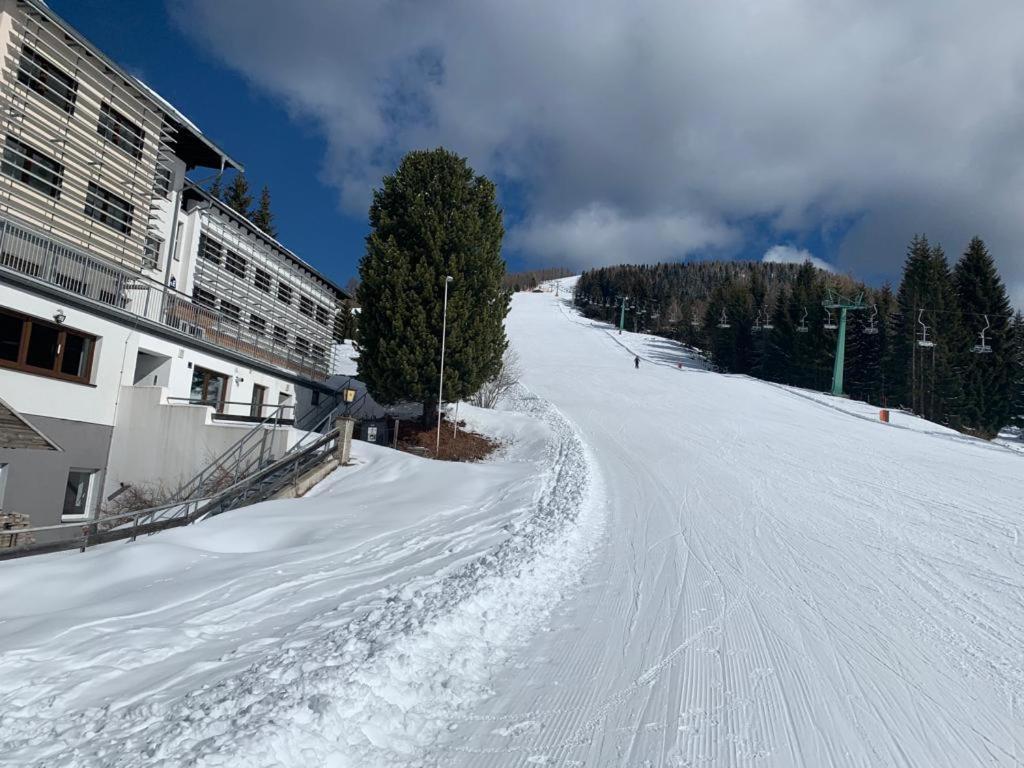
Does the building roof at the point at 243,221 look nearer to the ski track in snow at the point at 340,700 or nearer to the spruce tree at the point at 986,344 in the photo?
the ski track in snow at the point at 340,700

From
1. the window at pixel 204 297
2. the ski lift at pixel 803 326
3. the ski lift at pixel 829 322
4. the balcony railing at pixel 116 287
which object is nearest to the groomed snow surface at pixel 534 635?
the balcony railing at pixel 116 287

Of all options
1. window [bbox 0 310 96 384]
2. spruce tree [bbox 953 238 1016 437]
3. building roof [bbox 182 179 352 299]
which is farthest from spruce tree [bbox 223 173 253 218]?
spruce tree [bbox 953 238 1016 437]

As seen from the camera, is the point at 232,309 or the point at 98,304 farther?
the point at 232,309

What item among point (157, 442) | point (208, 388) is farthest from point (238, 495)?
point (208, 388)

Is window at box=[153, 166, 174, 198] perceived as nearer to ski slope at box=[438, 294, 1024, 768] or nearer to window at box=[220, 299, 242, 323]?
window at box=[220, 299, 242, 323]

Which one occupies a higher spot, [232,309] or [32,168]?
[32,168]

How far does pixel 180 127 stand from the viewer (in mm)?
23469

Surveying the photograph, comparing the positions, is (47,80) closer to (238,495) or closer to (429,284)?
(429,284)

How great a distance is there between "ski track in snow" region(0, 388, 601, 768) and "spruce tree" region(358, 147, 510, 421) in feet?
46.1

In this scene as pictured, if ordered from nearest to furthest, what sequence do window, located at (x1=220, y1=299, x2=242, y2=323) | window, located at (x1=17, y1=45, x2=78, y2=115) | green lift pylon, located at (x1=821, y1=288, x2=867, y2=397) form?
window, located at (x1=17, y1=45, x2=78, y2=115)
window, located at (x1=220, y1=299, x2=242, y2=323)
green lift pylon, located at (x1=821, y1=288, x2=867, y2=397)

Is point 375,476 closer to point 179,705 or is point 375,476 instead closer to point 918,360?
point 179,705

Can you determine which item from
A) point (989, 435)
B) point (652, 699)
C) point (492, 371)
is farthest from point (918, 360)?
point (652, 699)

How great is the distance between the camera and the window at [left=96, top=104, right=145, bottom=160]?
20.3 metres

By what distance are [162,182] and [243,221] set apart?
470 cm
